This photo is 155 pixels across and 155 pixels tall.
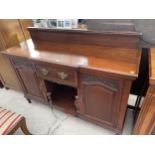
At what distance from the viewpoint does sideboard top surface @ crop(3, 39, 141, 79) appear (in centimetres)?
93

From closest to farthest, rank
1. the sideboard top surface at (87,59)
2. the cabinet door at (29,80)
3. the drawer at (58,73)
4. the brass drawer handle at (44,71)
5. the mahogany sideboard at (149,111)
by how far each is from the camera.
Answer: the mahogany sideboard at (149,111), the sideboard top surface at (87,59), the drawer at (58,73), the brass drawer handle at (44,71), the cabinet door at (29,80)

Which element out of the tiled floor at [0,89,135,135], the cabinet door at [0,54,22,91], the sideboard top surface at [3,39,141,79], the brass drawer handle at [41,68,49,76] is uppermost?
the sideboard top surface at [3,39,141,79]

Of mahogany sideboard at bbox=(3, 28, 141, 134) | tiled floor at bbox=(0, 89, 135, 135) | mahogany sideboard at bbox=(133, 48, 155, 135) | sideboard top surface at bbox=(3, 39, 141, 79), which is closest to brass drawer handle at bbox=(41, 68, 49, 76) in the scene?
mahogany sideboard at bbox=(3, 28, 141, 134)

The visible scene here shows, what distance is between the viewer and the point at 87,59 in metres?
1.10

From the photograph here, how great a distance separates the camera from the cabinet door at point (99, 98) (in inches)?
40.4

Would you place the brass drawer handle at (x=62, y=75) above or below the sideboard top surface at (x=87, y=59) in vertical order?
below

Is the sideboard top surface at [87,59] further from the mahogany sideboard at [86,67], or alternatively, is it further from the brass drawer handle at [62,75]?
the brass drawer handle at [62,75]

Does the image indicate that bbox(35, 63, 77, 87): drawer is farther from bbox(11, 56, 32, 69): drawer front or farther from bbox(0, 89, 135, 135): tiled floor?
bbox(0, 89, 135, 135): tiled floor

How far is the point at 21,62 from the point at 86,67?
76 centimetres

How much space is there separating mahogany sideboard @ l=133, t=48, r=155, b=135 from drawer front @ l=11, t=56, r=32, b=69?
41.5 inches

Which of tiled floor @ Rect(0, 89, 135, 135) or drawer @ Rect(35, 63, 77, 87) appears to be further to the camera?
tiled floor @ Rect(0, 89, 135, 135)

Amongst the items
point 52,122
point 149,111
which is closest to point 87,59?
point 149,111

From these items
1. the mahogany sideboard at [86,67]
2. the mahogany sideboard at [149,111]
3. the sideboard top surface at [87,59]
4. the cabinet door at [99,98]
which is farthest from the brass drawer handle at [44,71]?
the mahogany sideboard at [149,111]
